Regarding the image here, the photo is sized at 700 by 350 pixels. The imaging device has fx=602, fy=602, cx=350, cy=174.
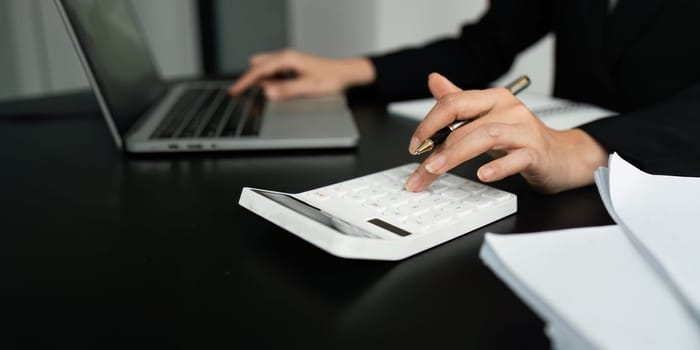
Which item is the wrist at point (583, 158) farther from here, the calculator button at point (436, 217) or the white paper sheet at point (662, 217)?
the calculator button at point (436, 217)

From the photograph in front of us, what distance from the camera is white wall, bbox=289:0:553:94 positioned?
8.50ft

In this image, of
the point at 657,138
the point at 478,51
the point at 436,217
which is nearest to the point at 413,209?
the point at 436,217

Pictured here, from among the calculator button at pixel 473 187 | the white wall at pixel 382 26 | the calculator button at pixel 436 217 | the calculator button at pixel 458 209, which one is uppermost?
the calculator button at pixel 436 217

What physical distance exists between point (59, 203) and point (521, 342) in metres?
0.46

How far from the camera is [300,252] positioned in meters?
0.46

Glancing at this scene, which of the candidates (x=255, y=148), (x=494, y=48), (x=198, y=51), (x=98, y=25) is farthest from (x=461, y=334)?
(x=198, y=51)

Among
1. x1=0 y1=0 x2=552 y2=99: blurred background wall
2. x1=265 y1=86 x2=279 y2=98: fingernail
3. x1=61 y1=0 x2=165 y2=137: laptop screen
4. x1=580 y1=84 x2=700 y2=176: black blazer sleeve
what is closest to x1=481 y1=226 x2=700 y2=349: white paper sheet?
x1=580 y1=84 x2=700 y2=176: black blazer sleeve

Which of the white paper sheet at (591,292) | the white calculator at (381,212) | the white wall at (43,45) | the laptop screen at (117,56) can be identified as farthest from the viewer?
the white wall at (43,45)

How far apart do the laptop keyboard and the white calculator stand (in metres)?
0.30

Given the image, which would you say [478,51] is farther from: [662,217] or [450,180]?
[662,217]

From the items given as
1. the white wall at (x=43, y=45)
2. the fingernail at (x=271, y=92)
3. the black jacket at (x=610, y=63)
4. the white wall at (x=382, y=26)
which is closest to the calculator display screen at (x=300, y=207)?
the black jacket at (x=610, y=63)

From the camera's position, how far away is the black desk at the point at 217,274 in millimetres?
359

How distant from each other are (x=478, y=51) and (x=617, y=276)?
2.96 feet

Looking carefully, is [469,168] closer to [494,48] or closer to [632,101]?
[632,101]
